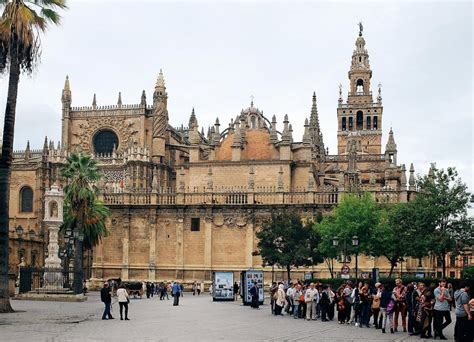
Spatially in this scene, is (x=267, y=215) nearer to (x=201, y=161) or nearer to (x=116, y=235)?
(x=201, y=161)

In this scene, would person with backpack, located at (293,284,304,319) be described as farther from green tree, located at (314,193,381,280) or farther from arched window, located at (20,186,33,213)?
arched window, located at (20,186,33,213)

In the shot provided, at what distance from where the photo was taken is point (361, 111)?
10306cm

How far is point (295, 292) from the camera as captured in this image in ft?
91.1

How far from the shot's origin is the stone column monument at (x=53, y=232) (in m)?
37.8

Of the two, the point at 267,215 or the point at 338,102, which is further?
the point at 338,102

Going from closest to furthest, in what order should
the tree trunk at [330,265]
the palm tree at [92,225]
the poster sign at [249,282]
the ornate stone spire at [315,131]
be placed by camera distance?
the poster sign at [249,282] < the palm tree at [92,225] < the tree trunk at [330,265] < the ornate stone spire at [315,131]

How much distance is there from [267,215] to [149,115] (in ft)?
65.2

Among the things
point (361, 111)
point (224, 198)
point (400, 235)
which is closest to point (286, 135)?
point (224, 198)

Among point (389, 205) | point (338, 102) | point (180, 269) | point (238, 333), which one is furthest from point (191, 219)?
point (338, 102)

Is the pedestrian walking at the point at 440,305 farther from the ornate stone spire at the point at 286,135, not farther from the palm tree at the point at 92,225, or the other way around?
the ornate stone spire at the point at 286,135

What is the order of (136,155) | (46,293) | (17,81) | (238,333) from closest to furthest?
1. (238,333)
2. (17,81)
3. (46,293)
4. (136,155)

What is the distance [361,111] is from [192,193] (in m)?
50.3

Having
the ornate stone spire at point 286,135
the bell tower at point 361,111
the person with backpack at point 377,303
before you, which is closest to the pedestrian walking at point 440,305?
the person with backpack at point 377,303

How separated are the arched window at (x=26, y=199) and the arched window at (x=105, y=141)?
24.3ft
